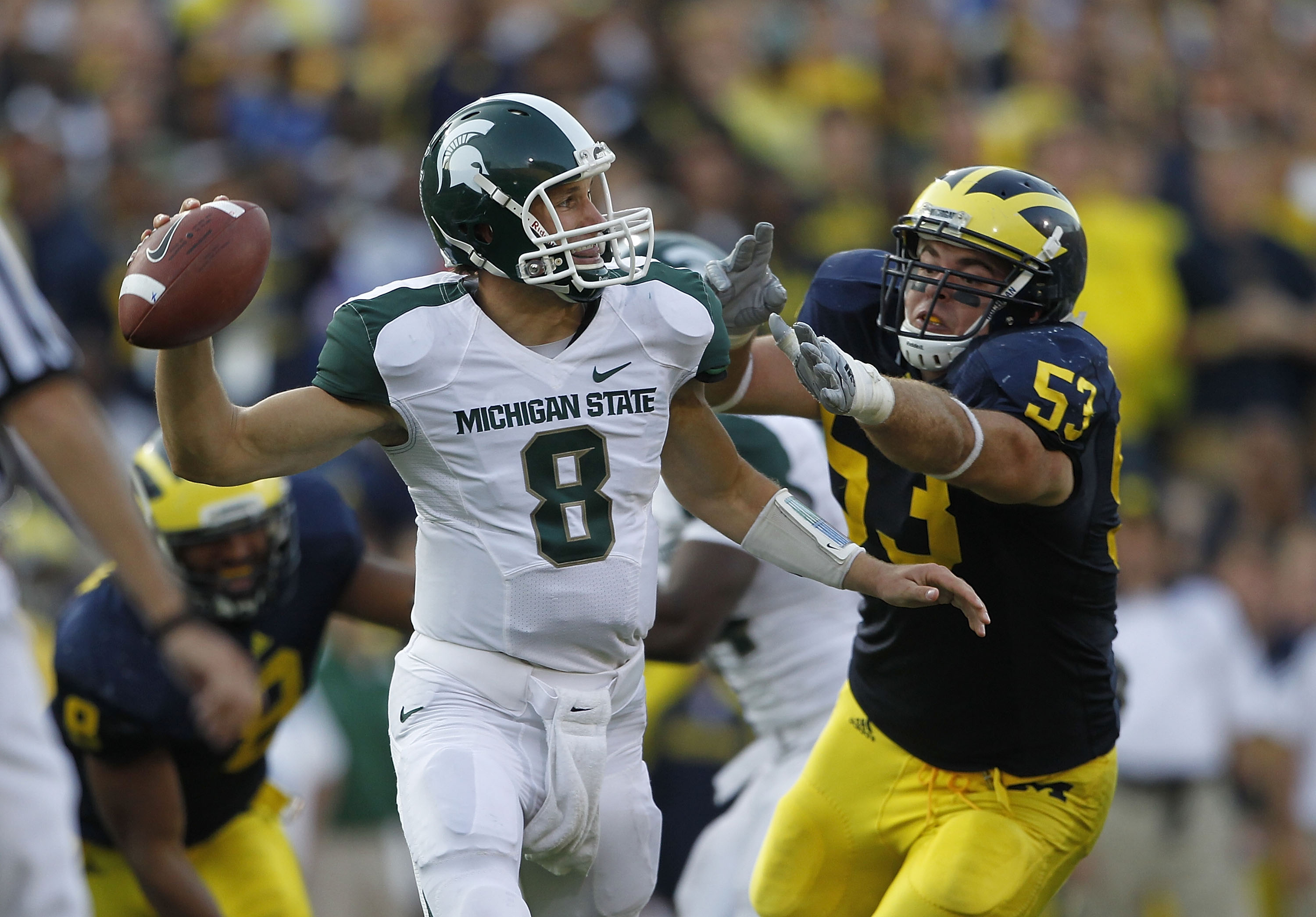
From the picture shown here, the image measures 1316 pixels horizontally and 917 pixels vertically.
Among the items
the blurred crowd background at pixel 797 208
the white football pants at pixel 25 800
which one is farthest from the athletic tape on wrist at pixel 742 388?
the blurred crowd background at pixel 797 208

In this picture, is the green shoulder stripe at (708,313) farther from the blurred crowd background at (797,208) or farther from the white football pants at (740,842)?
the blurred crowd background at (797,208)

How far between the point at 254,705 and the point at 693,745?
4.33 metres

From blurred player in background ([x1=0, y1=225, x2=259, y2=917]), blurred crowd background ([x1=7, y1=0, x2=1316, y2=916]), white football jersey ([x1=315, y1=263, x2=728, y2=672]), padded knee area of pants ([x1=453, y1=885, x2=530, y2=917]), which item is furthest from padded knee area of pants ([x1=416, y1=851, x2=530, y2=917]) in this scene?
blurred crowd background ([x1=7, y1=0, x2=1316, y2=916])

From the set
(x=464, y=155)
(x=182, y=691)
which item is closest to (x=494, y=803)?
(x=464, y=155)

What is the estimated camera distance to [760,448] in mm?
4695

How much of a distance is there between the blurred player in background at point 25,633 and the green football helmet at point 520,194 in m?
0.89

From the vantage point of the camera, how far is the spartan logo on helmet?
136 inches

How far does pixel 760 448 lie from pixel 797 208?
13.6ft

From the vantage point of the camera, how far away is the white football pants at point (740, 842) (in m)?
4.64

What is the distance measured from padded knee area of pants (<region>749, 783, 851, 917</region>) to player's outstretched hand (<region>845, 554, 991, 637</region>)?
2.22ft

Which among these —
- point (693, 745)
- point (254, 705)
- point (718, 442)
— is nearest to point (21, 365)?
point (254, 705)

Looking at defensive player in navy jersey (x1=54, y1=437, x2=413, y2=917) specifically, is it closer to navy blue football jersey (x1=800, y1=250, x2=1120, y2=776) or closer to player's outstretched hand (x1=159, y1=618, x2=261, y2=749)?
navy blue football jersey (x1=800, y1=250, x2=1120, y2=776)

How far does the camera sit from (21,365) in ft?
8.78

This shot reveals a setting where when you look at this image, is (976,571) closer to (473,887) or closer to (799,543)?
(799,543)
